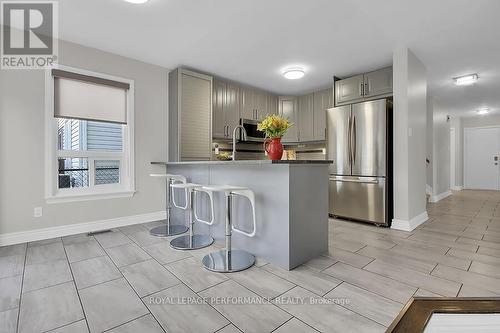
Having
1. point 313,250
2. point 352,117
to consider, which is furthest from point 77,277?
point 352,117

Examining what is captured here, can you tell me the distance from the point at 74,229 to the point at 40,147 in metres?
1.12

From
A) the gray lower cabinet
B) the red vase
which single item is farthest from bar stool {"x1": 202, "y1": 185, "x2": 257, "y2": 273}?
the gray lower cabinet

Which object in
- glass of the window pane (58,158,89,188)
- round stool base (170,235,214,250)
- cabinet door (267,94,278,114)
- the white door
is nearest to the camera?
round stool base (170,235,214,250)

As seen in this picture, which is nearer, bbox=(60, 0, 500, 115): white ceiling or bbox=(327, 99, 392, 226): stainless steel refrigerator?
bbox=(60, 0, 500, 115): white ceiling

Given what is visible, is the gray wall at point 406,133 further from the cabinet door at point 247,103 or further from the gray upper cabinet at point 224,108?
the gray upper cabinet at point 224,108

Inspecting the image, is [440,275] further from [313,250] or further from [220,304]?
[220,304]

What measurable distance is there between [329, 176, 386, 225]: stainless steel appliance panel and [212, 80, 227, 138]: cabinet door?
2174mm

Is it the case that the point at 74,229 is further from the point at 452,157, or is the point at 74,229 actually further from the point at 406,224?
the point at 452,157

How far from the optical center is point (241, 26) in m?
2.84

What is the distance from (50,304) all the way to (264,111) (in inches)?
183

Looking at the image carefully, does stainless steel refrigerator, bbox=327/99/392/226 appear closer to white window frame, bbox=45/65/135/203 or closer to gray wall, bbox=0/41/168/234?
gray wall, bbox=0/41/168/234

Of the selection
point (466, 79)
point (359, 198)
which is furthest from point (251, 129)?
point (466, 79)

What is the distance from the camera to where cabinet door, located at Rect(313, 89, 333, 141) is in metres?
5.04

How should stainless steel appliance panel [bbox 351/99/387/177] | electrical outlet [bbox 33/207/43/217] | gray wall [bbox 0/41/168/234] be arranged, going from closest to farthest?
gray wall [bbox 0/41/168/234], electrical outlet [bbox 33/207/43/217], stainless steel appliance panel [bbox 351/99/387/177]
